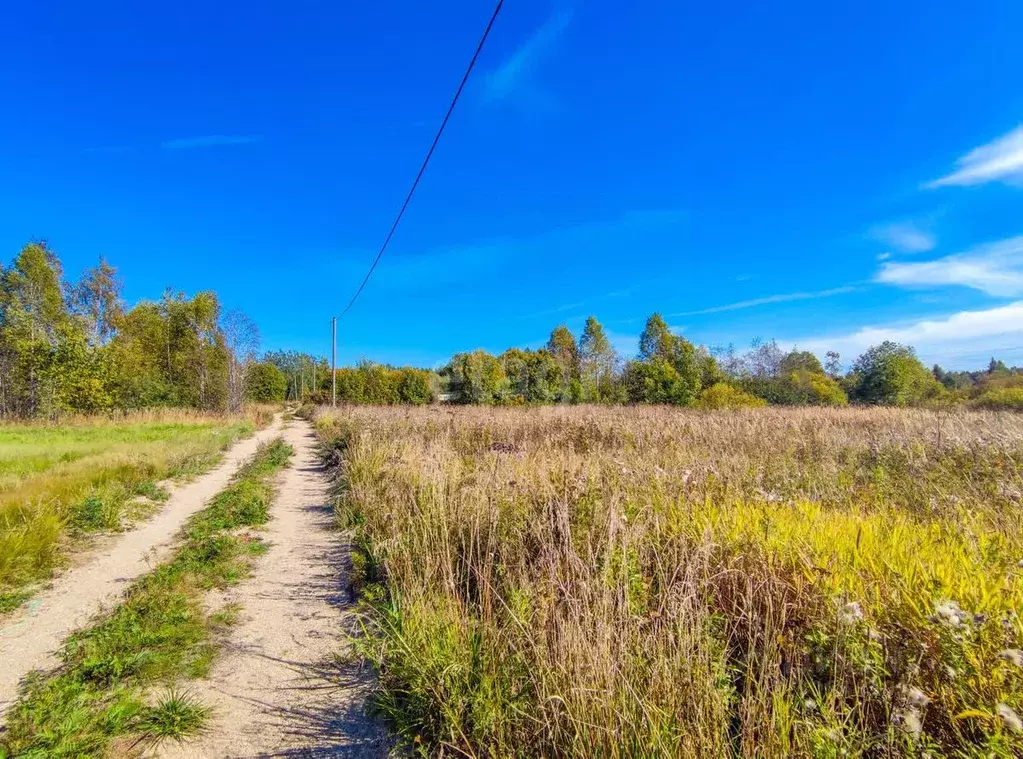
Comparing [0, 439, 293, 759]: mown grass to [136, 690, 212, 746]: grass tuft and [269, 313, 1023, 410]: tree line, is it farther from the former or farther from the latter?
[269, 313, 1023, 410]: tree line

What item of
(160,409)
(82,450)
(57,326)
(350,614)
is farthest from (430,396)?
(350,614)

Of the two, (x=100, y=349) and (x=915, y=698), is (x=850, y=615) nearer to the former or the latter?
(x=915, y=698)

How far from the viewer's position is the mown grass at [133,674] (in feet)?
6.86

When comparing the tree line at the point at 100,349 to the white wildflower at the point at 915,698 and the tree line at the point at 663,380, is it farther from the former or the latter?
the white wildflower at the point at 915,698

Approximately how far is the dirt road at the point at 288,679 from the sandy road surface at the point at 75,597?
1.05m

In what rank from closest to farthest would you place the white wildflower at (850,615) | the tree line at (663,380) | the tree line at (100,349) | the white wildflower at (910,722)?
the white wildflower at (910,722), the white wildflower at (850,615), the tree line at (100,349), the tree line at (663,380)

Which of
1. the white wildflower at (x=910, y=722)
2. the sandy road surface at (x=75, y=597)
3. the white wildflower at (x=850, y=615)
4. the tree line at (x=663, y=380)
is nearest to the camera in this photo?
the white wildflower at (x=910, y=722)

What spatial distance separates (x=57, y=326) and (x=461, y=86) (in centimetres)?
2950

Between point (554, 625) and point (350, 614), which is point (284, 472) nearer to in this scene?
point (350, 614)

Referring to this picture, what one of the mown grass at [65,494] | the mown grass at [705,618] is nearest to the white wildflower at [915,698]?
the mown grass at [705,618]

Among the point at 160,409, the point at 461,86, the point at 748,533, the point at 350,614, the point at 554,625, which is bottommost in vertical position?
the point at 350,614

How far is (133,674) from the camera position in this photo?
2611 millimetres

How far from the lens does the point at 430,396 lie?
140 ft

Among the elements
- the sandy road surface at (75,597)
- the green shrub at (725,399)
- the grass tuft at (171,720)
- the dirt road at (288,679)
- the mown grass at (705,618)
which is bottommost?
the dirt road at (288,679)
